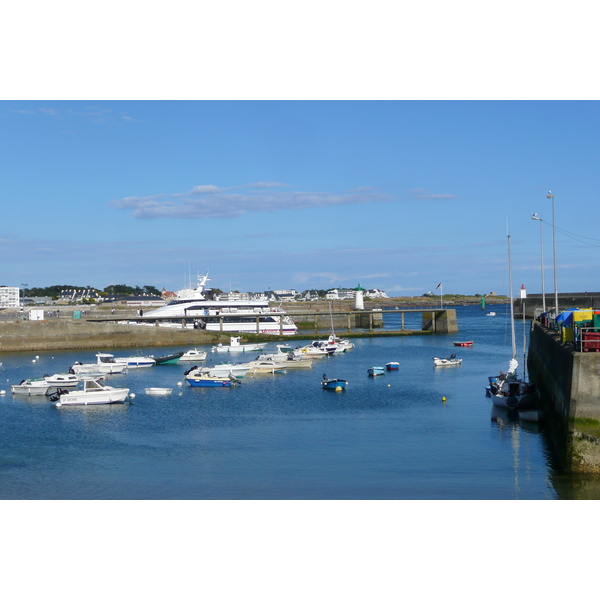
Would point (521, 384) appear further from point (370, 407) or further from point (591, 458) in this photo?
point (591, 458)

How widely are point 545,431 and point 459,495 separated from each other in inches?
377

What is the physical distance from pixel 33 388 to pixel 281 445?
64.5 ft

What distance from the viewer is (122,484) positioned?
63.6 ft

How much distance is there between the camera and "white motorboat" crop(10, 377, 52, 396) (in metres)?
37.6

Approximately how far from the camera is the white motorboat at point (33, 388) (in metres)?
37.6

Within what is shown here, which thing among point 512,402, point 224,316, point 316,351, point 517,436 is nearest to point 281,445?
point 517,436

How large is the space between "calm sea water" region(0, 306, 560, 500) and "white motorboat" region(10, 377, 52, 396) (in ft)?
1.97

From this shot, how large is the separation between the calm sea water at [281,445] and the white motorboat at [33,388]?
601 millimetres

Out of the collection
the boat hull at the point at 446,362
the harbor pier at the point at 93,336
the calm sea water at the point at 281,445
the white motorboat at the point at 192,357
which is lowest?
the calm sea water at the point at 281,445

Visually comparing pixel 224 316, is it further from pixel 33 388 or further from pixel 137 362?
pixel 33 388

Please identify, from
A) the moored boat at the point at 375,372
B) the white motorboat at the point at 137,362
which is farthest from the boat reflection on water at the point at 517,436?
the white motorboat at the point at 137,362

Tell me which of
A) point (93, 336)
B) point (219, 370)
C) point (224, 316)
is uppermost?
point (224, 316)

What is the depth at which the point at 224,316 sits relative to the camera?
253 feet

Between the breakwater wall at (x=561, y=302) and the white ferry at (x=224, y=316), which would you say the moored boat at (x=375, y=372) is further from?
the breakwater wall at (x=561, y=302)
